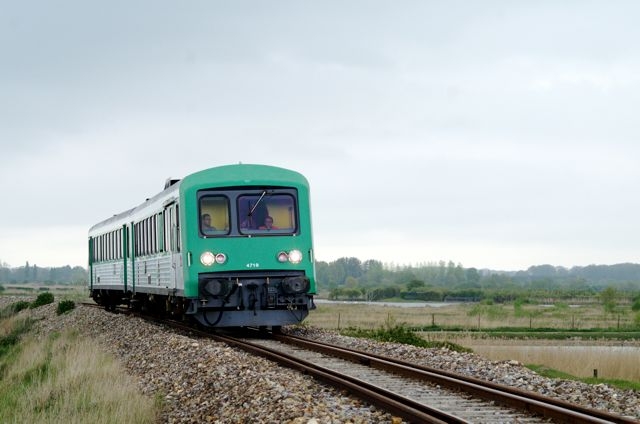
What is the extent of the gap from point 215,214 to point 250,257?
114cm

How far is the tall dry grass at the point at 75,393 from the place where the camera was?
37.5ft

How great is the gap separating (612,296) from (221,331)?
60298 millimetres

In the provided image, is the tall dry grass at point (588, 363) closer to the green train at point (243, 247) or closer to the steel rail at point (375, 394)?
the green train at point (243, 247)

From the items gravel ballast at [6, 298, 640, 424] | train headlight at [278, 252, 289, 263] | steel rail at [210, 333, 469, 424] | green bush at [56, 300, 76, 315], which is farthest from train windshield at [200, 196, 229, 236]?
green bush at [56, 300, 76, 315]

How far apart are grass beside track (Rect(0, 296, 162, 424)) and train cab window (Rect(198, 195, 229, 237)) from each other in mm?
3230

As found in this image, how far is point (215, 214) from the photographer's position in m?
17.8

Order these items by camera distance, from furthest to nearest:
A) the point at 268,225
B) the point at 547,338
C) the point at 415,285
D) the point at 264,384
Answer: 1. the point at 415,285
2. the point at 547,338
3. the point at 268,225
4. the point at 264,384

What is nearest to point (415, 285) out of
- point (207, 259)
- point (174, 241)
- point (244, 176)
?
point (174, 241)

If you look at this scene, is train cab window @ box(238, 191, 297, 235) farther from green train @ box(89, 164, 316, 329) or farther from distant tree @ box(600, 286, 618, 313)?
distant tree @ box(600, 286, 618, 313)

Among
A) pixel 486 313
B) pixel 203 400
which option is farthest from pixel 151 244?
pixel 486 313

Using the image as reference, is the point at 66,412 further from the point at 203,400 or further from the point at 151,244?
the point at 151,244

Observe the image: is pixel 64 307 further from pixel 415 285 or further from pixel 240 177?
pixel 415 285

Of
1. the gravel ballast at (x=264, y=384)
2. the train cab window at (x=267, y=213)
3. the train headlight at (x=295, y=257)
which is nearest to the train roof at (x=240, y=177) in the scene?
the train cab window at (x=267, y=213)

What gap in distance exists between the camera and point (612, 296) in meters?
73.9
